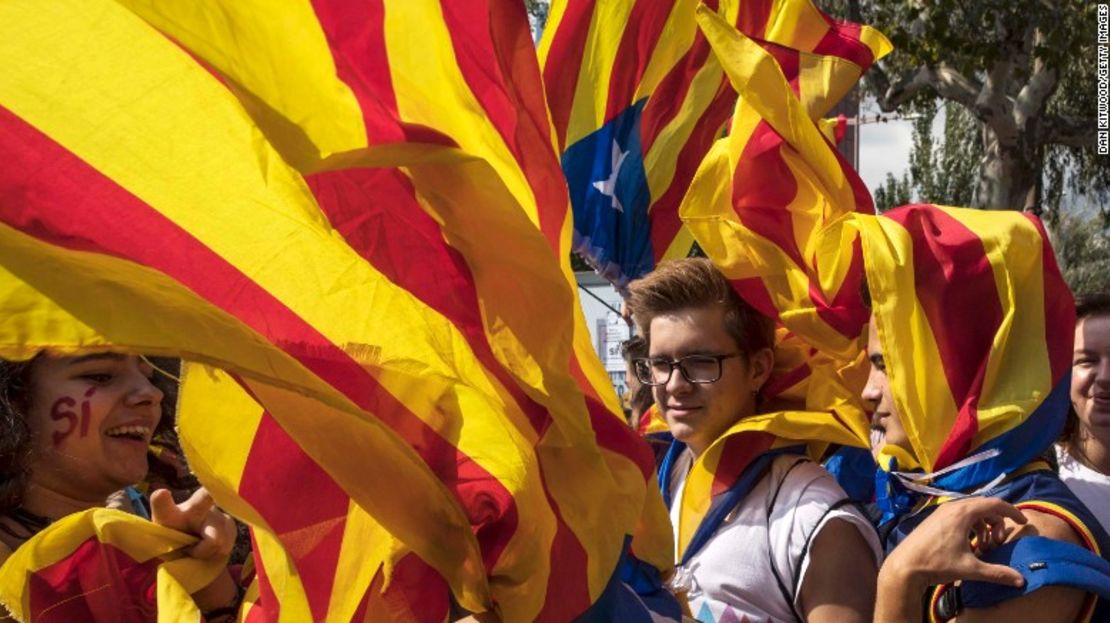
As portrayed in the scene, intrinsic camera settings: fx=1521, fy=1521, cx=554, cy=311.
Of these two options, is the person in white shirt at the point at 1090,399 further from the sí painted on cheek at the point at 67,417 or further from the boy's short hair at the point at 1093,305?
the sí painted on cheek at the point at 67,417

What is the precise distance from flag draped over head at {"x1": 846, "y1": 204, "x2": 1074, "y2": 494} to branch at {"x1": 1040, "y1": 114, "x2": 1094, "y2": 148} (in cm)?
1099

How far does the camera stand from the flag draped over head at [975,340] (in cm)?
286

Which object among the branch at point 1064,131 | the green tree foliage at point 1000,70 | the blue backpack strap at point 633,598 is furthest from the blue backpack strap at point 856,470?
the branch at point 1064,131

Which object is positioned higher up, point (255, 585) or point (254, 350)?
point (254, 350)

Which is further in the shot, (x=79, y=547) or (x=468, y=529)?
(x=79, y=547)

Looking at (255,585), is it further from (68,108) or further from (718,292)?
(718,292)

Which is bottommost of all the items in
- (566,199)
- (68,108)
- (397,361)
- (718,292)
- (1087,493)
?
(1087,493)

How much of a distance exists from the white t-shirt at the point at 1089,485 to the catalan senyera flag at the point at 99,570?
2.28m

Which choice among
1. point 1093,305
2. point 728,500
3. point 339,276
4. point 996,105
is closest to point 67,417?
point 339,276

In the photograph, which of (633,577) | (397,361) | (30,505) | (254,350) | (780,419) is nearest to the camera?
(254,350)

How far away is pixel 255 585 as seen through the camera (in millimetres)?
2266

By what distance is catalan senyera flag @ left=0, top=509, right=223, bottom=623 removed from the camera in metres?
2.52

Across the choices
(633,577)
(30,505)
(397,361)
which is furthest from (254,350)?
(30,505)

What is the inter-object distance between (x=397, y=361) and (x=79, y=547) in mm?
955
